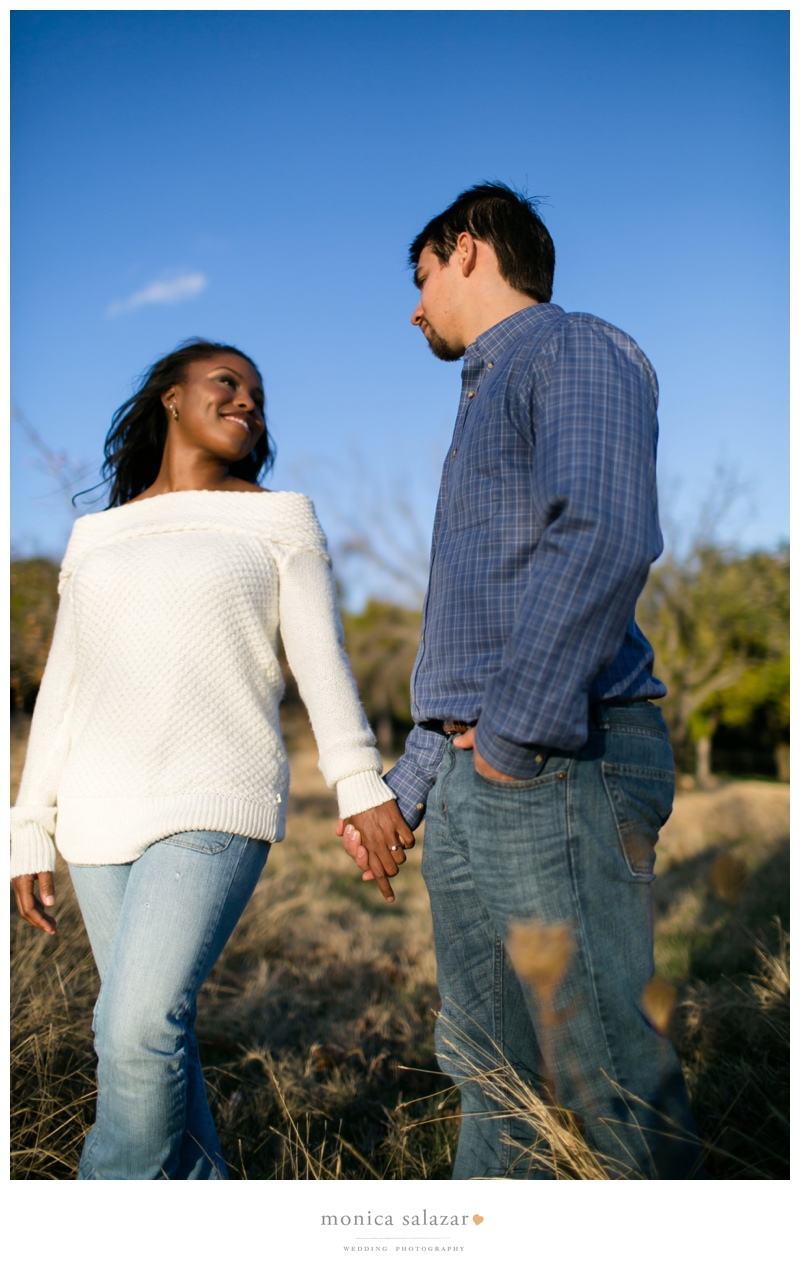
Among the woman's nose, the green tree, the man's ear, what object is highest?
the man's ear

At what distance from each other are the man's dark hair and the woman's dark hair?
2.27 ft

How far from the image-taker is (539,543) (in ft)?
4.67

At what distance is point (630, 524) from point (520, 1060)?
1.08 meters

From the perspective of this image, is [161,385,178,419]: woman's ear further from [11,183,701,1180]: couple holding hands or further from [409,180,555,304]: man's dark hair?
[409,180,555,304]: man's dark hair

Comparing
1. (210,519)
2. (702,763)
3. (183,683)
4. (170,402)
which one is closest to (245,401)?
(170,402)

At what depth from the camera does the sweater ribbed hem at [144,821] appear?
1.72 metres

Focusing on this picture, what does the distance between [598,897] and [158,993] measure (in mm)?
803

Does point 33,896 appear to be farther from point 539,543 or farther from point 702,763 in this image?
point 702,763

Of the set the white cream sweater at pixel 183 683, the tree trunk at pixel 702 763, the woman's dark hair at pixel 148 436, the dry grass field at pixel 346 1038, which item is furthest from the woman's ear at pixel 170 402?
the tree trunk at pixel 702 763

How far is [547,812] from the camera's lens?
4.67ft

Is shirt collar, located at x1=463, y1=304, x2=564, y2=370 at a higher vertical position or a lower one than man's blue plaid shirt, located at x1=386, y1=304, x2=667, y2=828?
higher

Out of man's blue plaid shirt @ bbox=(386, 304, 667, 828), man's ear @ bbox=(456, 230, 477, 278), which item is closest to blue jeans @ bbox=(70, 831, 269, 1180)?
man's blue plaid shirt @ bbox=(386, 304, 667, 828)

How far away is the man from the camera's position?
4.38 ft
